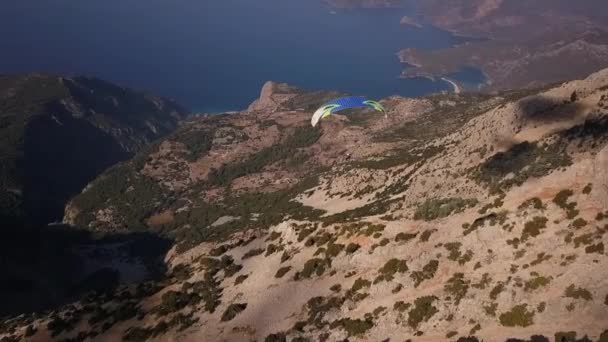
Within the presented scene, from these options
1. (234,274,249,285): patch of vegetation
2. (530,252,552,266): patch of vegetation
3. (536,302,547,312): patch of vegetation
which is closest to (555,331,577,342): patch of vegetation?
(536,302,547,312): patch of vegetation

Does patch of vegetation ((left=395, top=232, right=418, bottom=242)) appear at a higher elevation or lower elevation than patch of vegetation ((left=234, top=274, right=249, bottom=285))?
higher

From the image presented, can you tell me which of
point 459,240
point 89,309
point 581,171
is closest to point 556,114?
point 581,171

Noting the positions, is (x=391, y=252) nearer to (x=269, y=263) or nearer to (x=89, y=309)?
(x=269, y=263)

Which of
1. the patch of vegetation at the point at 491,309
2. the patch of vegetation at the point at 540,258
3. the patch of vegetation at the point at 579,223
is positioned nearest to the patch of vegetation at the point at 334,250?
the patch of vegetation at the point at 491,309

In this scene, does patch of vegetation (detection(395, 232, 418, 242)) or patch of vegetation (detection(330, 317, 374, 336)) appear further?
patch of vegetation (detection(395, 232, 418, 242))

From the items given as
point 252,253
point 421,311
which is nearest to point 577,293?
point 421,311

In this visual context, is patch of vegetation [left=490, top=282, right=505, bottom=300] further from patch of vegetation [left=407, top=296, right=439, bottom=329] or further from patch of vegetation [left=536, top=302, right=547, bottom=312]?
patch of vegetation [left=407, top=296, right=439, bottom=329]

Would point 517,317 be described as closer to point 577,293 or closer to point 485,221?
point 577,293

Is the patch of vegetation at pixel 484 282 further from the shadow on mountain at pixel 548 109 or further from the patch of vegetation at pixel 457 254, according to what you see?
the shadow on mountain at pixel 548 109
